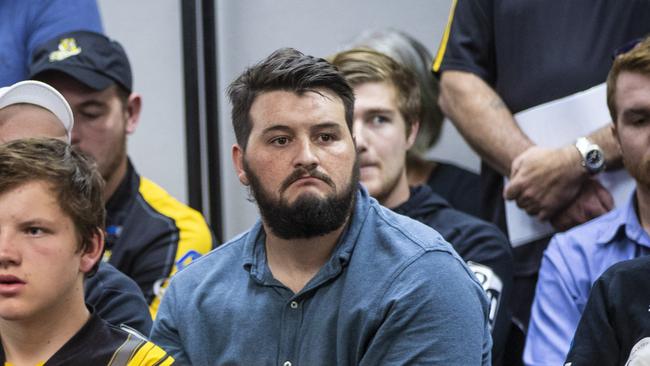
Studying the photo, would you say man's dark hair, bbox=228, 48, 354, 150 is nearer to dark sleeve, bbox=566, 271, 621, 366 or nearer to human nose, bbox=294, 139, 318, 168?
human nose, bbox=294, 139, 318, 168

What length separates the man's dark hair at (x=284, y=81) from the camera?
2408mm

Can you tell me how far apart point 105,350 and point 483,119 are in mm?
1278

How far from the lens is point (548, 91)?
303cm

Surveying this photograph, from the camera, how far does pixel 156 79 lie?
3943 mm

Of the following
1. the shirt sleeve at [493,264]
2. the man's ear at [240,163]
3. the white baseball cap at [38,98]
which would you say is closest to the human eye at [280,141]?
the man's ear at [240,163]

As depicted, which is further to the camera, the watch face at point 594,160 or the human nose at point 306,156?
the watch face at point 594,160

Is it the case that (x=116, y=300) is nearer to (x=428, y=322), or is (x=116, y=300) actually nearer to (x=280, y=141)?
(x=280, y=141)

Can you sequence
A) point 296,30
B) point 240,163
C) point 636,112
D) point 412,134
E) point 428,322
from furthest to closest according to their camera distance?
1. point 296,30
2. point 412,134
3. point 636,112
4. point 240,163
5. point 428,322

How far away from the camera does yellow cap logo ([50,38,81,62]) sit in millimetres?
3158

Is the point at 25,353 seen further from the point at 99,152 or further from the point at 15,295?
the point at 99,152

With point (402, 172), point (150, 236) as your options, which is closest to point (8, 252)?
point (150, 236)

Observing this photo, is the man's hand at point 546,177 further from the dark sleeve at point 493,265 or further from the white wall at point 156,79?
the white wall at point 156,79

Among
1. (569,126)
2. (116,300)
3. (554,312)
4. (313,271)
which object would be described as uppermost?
(569,126)

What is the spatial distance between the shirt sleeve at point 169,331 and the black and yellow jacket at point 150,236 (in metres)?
0.52
